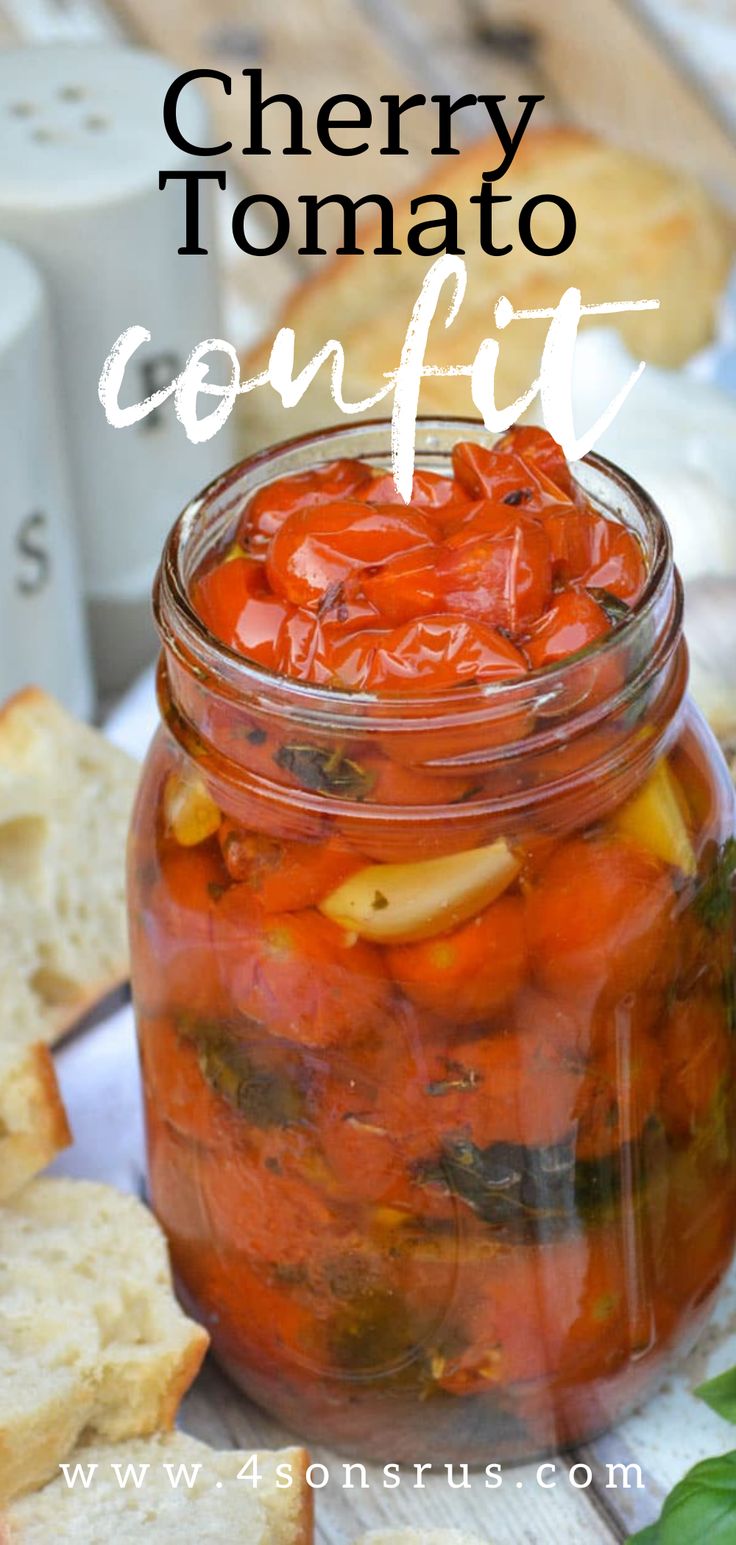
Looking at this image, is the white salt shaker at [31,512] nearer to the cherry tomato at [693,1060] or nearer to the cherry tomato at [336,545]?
the cherry tomato at [336,545]

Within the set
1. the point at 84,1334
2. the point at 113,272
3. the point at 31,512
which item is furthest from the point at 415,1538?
the point at 113,272

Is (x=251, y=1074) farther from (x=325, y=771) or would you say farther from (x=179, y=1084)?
(x=325, y=771)

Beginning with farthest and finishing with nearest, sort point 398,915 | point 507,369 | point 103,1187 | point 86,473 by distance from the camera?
point 507,369 < point 86,473 < point 103,1187 < point 398,915

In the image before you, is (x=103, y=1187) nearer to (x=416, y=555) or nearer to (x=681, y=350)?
(x=416, y=555)

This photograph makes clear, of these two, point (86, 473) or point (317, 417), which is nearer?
point (86, 473)

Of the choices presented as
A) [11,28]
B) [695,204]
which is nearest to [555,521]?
[695,204]

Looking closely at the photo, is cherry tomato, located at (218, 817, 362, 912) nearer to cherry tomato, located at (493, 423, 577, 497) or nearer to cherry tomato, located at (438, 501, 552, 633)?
cherry tomato, located at (438, 501, 552, 633)

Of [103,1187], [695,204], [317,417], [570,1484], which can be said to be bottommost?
[570,1484]
